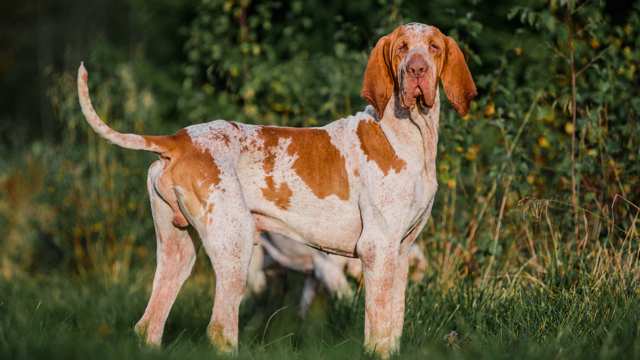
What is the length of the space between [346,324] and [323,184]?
1.35m

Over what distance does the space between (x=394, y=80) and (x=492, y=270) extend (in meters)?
2.04

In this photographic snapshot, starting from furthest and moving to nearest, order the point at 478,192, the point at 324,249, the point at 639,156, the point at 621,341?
the point at 478,192 → the point at 639,156 → the point at 324,249 → the point at 621,341

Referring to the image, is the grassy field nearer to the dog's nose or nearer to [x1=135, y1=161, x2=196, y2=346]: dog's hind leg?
[x1=135, y1=161, x2=196, y2=346]: dog's hind leg

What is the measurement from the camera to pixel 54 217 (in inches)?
293

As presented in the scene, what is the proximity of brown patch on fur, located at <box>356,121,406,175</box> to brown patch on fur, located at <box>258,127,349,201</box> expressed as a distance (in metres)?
0.13

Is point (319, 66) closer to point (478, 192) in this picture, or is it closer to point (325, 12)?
point (478, 192)

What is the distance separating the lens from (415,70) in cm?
356

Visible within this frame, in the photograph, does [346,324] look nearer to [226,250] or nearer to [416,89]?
[226,250]

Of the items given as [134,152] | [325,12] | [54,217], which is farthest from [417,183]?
[325,12]

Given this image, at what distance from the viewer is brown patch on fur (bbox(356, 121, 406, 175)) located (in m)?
3.71

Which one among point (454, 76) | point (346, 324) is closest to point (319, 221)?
point (454, 76)

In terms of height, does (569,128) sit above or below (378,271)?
above

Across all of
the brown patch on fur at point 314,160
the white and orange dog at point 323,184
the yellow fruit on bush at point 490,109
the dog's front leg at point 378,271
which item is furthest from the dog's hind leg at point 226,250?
the yellow fruit on bush at point 490,109

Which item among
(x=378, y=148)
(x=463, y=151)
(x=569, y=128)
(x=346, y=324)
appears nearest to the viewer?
(x=378, y=148)
